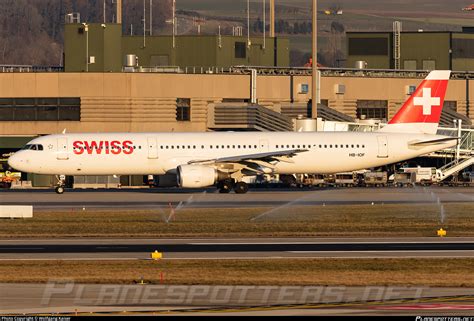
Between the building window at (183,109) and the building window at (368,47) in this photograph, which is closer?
the building window at (183,109)

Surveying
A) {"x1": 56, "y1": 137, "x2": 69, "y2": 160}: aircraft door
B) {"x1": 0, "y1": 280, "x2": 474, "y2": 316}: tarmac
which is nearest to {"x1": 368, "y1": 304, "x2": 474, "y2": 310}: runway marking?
{"x1": 0, "y1": 280, "x2": 474, "y2": 316}: tarmac

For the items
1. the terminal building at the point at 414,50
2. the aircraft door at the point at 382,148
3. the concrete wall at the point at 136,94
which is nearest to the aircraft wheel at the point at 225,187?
the aircraft door at the point at 382,148

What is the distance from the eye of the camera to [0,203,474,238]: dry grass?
45.7 metres

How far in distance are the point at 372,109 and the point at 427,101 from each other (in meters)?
28.0

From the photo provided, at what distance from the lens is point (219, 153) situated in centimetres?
7338

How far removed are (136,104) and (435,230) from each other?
5663 centimetres

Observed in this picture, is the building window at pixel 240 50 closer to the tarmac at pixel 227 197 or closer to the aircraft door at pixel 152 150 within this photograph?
the tarmac at pixel 227 197

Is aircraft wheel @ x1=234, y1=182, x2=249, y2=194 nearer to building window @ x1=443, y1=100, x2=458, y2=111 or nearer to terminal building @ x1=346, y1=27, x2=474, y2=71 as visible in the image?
building window @ x1=443, y1=100, x2=458, y2=111

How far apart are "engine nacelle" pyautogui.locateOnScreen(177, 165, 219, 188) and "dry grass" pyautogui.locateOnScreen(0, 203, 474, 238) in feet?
40.2

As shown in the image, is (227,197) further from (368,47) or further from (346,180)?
(368,47)

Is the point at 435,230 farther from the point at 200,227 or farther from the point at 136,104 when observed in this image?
the point at 136,104

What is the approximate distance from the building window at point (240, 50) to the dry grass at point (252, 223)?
66512 mm

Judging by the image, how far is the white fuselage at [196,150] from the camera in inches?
2817

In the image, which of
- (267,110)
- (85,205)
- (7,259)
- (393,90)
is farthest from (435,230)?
(393,90)
